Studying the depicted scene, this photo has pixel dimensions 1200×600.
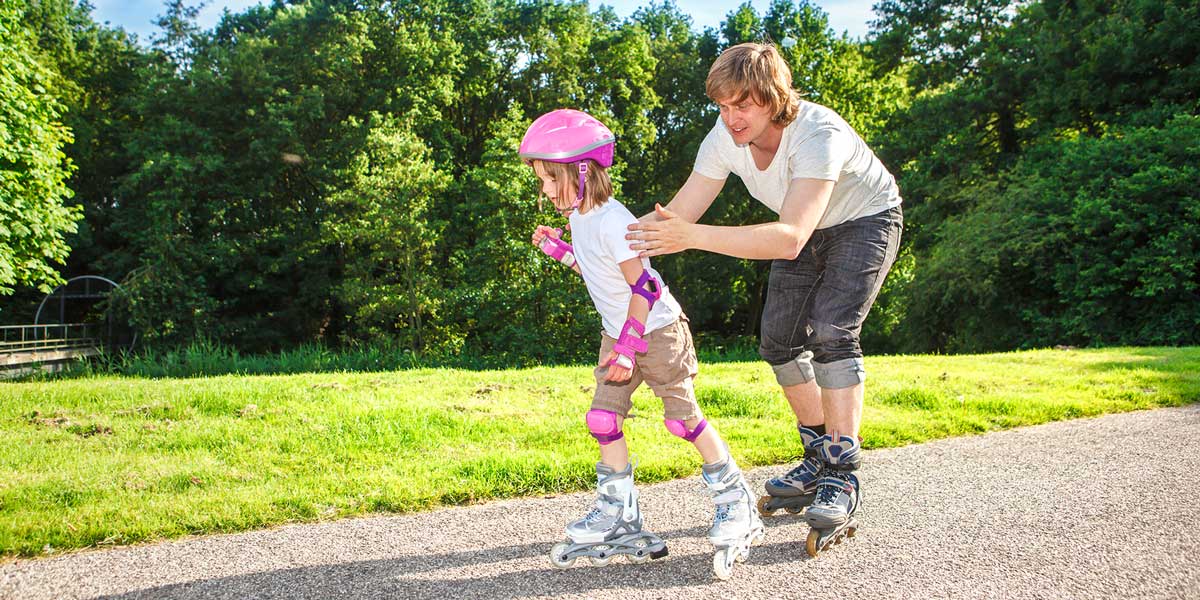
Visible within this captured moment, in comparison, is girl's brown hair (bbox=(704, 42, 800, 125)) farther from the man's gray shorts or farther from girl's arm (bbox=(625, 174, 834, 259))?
the man's gray shorts

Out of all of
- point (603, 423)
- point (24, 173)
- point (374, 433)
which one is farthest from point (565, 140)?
point (24, 173)

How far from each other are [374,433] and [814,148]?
136 inches

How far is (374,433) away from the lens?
17.4 feet

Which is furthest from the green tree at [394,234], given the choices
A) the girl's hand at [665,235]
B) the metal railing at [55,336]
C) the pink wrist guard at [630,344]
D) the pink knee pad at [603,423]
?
the girl's hand at [665,235]

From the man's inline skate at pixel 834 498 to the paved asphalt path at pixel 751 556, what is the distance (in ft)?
0.20

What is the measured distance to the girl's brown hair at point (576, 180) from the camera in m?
3.09

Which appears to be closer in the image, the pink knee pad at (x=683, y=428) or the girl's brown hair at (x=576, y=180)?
the girl's brown hair at (x=576, y=180)

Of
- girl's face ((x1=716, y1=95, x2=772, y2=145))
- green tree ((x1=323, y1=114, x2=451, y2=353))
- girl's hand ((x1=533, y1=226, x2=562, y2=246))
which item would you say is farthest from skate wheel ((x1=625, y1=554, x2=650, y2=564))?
green tree ((x1=323, y1=114, x2=451, y2=353))

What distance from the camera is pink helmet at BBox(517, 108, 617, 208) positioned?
3035mm

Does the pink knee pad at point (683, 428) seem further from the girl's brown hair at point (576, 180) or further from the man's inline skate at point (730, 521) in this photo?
the girl's brown hair at point (576, 180)

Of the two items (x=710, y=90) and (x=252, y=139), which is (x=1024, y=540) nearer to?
(x=710, y=90)

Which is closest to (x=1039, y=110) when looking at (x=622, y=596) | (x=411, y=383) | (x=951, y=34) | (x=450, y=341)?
(x=951, y=34)

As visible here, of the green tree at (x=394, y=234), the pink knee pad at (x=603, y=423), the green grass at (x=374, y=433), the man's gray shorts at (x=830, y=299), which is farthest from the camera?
the green tree at (x=394, y=234)

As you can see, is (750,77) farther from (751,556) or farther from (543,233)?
(751,556)
